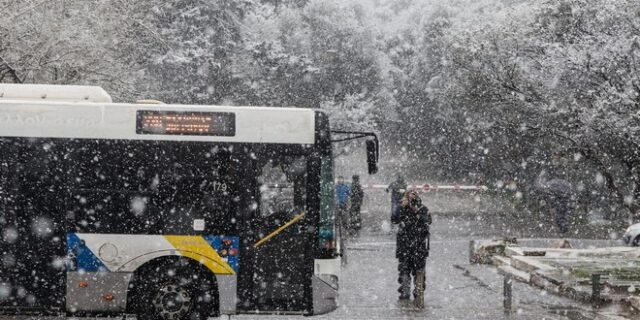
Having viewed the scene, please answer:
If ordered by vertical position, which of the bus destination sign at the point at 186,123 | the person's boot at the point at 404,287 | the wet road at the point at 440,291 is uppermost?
the bus destination sign at the point at 186,123

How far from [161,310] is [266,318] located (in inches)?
59.6

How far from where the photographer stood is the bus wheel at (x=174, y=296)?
10.2 m

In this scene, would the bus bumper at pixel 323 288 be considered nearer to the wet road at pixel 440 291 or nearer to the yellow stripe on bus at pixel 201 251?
the wet road at pixel 440 291

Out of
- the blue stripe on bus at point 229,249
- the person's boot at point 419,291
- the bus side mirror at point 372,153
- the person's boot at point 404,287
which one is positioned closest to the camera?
the blue stripe on bus at point 229,249

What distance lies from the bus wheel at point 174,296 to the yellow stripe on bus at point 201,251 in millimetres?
195

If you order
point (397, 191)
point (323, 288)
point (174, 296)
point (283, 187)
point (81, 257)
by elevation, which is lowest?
point (174, 296)

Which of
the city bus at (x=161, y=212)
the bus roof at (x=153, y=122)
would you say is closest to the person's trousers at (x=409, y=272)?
the city bus at (x=161, y=212)

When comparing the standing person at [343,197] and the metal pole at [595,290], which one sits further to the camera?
the standing person at [343,197]

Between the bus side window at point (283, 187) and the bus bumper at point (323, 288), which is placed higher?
the bus side window at point (283, 187)

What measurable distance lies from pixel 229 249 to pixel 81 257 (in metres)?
1.86

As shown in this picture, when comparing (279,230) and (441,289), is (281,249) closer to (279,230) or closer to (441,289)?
(279,230)

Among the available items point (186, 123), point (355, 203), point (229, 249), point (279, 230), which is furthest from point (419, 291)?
point (355, 203)

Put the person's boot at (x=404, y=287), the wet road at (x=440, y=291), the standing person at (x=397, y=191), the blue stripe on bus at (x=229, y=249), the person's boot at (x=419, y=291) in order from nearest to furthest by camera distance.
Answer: the blue stripe on bus at (x=229, y=249) → the wet road at (x=440, y=291) → the person's boot at (x=419, y=291) → the person's boot at (x=404, y=287) → the standing person at (x=397, y=191)

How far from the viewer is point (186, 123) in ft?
34.1
